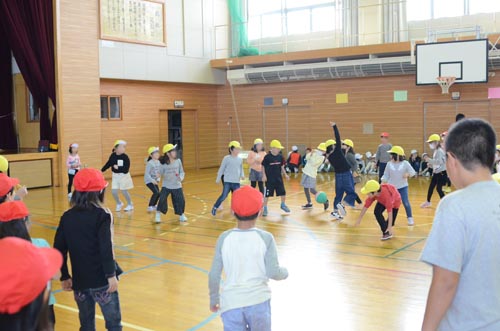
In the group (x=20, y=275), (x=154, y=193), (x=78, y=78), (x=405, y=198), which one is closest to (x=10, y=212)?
(x=20, y=275)

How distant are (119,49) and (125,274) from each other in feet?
45.2

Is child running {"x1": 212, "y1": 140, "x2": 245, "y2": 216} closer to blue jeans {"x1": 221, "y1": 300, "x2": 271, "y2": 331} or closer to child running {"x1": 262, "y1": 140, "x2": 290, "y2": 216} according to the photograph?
child running {"x1": 262, "y1": 140, "x2": 290, "y2": 216}

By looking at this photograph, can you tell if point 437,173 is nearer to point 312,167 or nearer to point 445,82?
point 312,167

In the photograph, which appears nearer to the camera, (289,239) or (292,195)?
(289,239)

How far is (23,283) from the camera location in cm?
193

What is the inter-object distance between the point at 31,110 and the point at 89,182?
17.3 m

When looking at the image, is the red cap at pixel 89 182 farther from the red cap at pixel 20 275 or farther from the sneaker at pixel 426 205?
the sneaker at pixel 426 205

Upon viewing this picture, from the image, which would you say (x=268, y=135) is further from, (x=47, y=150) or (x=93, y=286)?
(x=93, y=286)

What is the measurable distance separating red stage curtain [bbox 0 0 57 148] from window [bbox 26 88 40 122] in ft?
4.98

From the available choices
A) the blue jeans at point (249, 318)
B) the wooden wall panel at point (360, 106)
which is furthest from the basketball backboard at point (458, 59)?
the blue jeans at point (249, 318)

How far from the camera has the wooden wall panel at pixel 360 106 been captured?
63.6ft

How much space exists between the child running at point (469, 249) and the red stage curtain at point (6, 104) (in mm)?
20087

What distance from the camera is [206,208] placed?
13156mm

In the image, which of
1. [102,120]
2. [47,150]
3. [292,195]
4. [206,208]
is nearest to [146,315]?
[206,208]
